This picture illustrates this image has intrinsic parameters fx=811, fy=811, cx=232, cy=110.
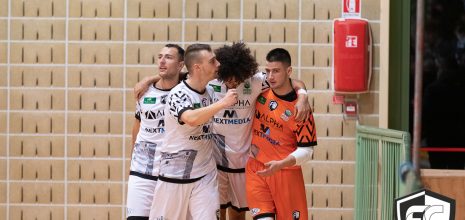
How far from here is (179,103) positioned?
17.9 feet

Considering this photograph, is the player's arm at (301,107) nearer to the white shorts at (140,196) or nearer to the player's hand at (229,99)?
the player's hand at (229,99)

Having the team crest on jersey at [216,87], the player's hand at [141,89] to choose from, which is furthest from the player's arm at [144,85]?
the team crest on jersey at [216,87]

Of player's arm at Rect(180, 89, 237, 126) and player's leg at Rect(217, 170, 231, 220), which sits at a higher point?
player's arm at Rect(180, 89, 237, 126)

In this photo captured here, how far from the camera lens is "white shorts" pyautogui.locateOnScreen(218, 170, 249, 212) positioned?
6.16 meters

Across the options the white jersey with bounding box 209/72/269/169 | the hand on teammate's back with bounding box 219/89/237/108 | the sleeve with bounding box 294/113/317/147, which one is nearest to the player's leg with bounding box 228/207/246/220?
the white jersey with bounding box 209/72/269/169

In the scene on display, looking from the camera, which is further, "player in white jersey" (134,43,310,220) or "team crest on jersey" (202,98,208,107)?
"player in white jersey" (134,43,310,220)

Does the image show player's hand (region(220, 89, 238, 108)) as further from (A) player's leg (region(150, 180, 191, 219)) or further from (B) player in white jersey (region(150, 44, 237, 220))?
(A) player's leg (region(150, 180, 191, 219))

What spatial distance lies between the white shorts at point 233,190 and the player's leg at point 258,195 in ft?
0.85

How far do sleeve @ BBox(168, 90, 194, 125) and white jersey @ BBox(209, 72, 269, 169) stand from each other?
45 centimetres

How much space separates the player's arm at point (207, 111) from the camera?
5.22 m

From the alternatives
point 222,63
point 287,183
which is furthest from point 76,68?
point 287,183

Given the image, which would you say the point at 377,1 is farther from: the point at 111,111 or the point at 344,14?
the point at 111,111

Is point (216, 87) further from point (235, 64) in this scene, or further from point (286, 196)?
point (286, 196)

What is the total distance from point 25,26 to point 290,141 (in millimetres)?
2955
